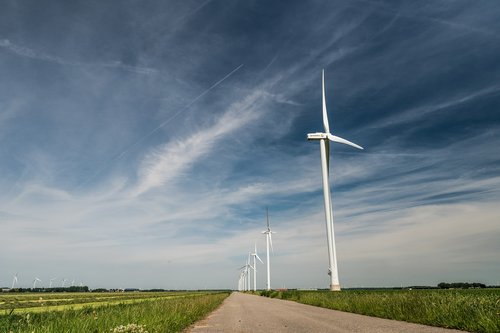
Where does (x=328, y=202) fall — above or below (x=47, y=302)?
above

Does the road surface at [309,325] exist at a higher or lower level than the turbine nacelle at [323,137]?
lower

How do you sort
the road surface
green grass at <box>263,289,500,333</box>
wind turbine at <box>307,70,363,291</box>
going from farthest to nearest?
wind turbine at <box>307,70,363,291</box> < the road surface < green grass at <box>263,289,500,333</box>

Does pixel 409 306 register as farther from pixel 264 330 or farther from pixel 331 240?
pixel 331 240

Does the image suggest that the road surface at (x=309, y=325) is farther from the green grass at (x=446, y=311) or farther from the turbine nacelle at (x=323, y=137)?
the turbine nacelle at (x=323, y=137)

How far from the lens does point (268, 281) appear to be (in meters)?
115

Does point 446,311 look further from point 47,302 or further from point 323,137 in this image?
point 323,137

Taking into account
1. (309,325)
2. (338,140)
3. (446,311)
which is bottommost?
(309,325)

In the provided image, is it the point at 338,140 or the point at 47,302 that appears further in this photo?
the point at 338,140

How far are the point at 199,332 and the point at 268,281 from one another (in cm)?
10493

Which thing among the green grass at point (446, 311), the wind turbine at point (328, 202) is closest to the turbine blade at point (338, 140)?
the wind turbine at point (328, 202)

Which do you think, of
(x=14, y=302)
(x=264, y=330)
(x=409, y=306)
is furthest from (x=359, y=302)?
(x=14, y=302)

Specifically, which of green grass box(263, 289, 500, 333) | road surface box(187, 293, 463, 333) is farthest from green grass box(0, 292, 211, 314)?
green grass box(263, 289, 500, 333)

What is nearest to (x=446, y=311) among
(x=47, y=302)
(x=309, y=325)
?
(x=309, y=325)

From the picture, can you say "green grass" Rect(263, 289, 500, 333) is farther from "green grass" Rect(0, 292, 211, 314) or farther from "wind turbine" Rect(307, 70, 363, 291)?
"wind turbine" Rect(307, 70, 363, 291)
